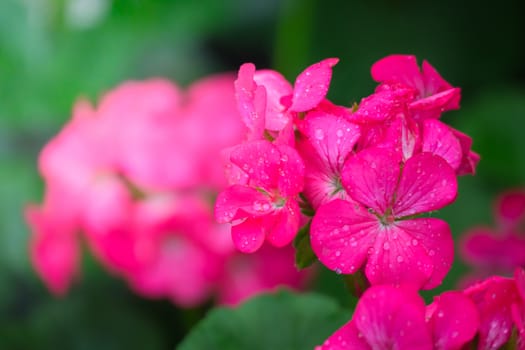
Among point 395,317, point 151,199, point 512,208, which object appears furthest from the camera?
point 151,199

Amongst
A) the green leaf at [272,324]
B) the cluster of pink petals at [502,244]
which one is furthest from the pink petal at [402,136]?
the cluster of pink petals at [502,244]

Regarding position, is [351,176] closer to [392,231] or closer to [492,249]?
[392,231]

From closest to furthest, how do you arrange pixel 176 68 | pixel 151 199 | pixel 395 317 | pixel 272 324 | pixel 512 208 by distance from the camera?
pixel 395 317 < pixel 272 324 < pixel 512 208 < pixel 151 199 < pixel 176 68

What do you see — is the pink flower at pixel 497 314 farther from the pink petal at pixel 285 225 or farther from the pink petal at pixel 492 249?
the pink petal at pixel 492 249

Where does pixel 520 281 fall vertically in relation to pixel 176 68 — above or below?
above

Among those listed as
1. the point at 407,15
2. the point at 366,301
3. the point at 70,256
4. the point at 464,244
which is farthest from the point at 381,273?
the point at 407,15

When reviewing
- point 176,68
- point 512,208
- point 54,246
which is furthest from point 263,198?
point 176,68

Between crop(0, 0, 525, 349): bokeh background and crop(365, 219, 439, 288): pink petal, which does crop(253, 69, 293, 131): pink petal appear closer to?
crop(365, 219, 439, 288): pink petal

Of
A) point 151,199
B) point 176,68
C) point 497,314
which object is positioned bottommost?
point 176,68
